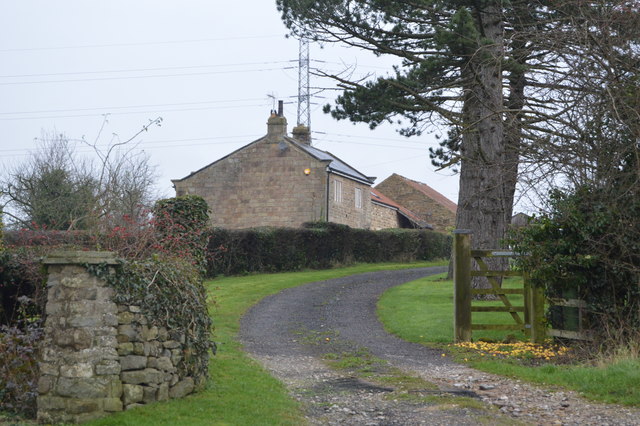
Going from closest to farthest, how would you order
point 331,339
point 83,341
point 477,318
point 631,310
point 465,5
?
point 83,341 → point 631,310 → point 331,339 → point 477,318 → point 465,5

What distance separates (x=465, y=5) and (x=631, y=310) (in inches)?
403

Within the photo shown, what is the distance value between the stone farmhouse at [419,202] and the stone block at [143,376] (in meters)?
48.0

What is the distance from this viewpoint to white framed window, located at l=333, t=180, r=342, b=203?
131 feet

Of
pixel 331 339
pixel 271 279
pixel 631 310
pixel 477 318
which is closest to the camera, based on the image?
pixel 631 310

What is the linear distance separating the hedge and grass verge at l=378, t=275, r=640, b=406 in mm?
9720

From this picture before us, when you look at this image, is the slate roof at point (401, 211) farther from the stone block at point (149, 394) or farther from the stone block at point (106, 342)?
the stone block at point (106, 342)

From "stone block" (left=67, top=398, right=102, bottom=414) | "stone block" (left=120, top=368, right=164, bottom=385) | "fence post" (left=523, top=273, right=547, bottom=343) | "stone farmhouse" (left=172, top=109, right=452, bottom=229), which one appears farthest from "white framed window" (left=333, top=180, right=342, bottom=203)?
"stone block" (left=67, top=398, right=102, bottom=414)

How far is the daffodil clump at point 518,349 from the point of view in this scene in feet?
40.8

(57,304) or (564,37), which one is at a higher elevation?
(564,37)

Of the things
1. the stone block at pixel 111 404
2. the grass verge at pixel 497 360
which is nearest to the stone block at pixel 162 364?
the stone block at pixel 111 404

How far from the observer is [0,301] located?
11.9 m

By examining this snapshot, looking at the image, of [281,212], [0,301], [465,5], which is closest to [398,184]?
[281,212]

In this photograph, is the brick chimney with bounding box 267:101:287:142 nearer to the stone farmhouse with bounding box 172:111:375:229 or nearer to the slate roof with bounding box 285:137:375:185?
the stone farmhouse with bounding box 172:111:375:229

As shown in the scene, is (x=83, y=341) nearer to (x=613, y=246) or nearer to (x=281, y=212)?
(x=613, y=246)
